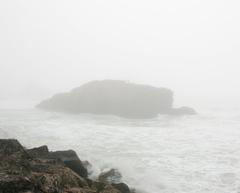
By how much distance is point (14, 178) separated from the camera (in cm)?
798

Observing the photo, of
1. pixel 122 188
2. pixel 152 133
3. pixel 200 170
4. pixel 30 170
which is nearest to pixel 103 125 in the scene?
pixel 152 133

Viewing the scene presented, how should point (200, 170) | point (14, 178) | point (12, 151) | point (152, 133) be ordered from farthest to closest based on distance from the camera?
point (152, 133) → point (200, 170) → point (12, 151) → point (14, 178)

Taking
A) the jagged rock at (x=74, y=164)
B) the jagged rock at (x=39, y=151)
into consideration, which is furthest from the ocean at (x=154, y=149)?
the jagged rock at (x=39, y=151)

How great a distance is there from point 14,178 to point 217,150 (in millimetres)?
17338

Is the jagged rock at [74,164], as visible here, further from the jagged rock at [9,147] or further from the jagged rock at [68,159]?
the jagged rock at [9,147]

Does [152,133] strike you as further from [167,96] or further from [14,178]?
[14,178]

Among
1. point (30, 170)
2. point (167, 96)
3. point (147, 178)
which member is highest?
point (167, 96)

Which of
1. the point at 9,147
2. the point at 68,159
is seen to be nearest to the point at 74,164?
the point at 68,159

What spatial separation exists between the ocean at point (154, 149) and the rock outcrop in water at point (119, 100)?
30.6 feet

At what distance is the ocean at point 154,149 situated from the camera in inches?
616

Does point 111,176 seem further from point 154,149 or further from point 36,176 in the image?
point 36,176

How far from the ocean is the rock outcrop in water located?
9.31 m

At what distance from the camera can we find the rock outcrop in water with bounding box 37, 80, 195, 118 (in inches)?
1636

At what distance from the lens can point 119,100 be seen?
4231 cm
